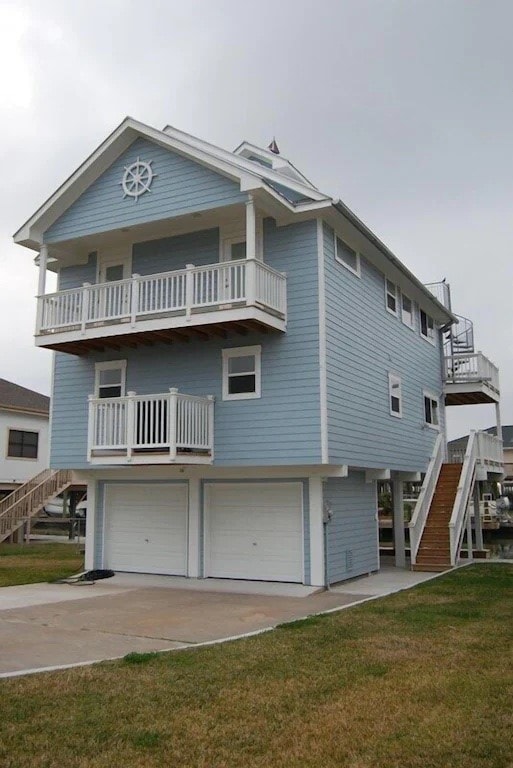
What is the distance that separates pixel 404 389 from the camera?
781 inches

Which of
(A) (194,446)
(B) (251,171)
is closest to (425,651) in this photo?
(A) (194,446)

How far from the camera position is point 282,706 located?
20.4ft

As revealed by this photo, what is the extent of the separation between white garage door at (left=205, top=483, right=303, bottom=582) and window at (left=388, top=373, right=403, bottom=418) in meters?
4.96

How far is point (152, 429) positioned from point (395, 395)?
7.71 metres

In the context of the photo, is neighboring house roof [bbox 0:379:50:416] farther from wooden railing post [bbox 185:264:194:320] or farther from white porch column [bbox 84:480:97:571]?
wooden railing post [bbox 185:264:194:320]

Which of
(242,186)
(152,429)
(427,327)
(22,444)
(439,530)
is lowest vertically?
(439,530)

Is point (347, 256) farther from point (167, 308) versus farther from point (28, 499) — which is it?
point (28, 499)

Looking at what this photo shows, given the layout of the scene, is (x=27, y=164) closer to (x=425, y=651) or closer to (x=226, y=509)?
(x=226, y=509)

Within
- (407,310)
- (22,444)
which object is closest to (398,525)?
(407,310)

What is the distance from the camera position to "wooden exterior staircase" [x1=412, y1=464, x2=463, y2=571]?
1734cm

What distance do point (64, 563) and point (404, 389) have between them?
1102 cm

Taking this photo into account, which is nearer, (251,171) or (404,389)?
(251,171)

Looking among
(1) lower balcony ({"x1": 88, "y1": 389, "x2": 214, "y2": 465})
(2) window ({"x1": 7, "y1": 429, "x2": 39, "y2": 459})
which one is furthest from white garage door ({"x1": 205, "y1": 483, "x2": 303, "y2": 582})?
(2) window ({"x1": 7, "y1": 429, "x2": 39, "y2": 459})

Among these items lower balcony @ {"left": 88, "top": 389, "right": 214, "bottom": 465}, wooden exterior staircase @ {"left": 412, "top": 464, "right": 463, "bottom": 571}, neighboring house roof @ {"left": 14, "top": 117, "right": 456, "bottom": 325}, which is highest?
neighboring house roof @ {"left": 14, "top": 117, "right": 456, "bottom": 325}
